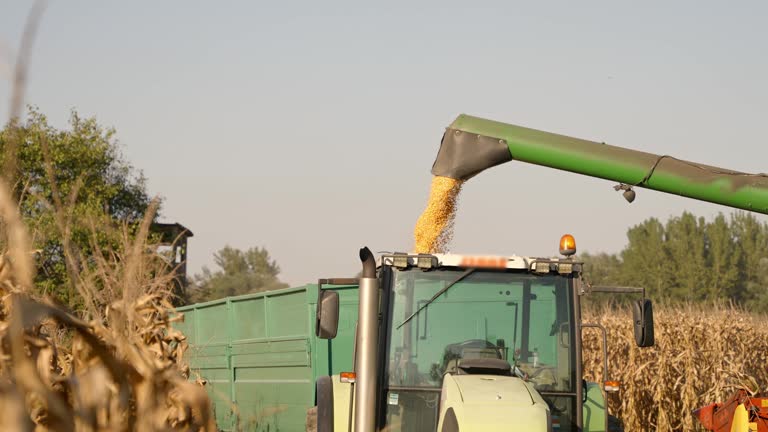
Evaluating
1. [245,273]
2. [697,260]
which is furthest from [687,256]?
[245,273]

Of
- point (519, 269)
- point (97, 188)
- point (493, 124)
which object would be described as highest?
point (97, 188)

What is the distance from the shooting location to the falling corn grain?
8.96 meters

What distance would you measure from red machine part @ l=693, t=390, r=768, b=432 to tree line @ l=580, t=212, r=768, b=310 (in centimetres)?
4473

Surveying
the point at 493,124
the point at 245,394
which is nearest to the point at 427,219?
the point at 493,124

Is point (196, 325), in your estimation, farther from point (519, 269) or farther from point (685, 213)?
point (685, 213)

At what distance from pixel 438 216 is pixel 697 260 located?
50263 mm

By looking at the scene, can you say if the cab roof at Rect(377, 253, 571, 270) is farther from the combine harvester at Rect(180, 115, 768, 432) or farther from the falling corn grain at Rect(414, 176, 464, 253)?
the falling corn grain at Rect(414, 176, 464, 253)

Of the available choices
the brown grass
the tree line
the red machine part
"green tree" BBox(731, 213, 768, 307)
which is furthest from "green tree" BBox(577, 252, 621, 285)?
the red machine part

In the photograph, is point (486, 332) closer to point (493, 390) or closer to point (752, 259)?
point (493, 390)

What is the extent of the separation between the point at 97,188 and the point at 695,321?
18490 millimetres

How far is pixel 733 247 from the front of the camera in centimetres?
5869

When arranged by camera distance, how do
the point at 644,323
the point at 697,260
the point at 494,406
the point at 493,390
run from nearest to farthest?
the point at 494,406 → the point at 493,390 → the point at 644,323 → the point at 697,260

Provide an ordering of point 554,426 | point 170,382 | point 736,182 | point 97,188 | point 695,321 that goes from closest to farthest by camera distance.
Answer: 1. point 170,382
2. point 554,426
3. point 736,182
4. point 695,321
5. point 97,188

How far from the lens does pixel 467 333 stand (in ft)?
22.6
